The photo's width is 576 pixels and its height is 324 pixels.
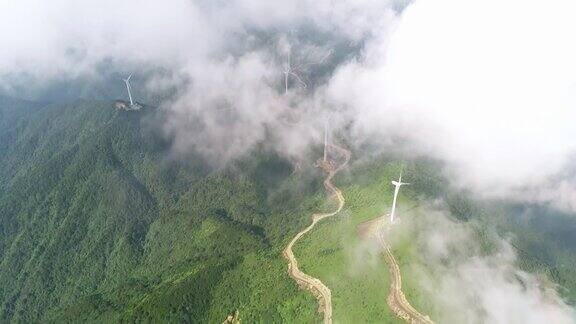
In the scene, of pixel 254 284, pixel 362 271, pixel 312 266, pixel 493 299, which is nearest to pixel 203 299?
pixel 254 284

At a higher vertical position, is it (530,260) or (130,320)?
(530,260)

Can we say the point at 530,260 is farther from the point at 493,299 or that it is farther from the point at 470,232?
the point at 493,299

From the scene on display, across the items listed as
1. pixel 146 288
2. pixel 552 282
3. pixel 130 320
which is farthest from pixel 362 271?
pixel 146 288

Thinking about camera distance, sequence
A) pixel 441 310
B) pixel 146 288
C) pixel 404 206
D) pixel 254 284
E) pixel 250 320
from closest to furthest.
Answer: pixel 441 310
pixel 250 320
pixel 254 284
pixel 404 206
pixel 146 288

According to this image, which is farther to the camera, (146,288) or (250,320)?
(146,288)

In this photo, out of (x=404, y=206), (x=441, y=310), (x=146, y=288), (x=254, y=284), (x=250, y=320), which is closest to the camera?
(x=441, y=310)

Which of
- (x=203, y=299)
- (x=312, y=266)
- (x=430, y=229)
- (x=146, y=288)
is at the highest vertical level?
(x=430, y=229)

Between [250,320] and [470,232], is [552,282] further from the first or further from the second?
[250,320]
